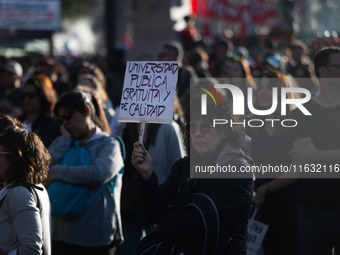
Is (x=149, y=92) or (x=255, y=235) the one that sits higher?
(x=149, y=92)

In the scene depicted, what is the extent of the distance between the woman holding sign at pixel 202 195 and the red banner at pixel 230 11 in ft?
64.4

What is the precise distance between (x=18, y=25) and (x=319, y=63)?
65.5 feet

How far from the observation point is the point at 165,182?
308 cm

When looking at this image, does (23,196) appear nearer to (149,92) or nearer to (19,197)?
(19,197)

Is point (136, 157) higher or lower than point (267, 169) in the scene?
higher

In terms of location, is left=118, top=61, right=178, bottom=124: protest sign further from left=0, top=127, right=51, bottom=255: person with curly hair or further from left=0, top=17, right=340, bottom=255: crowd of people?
left=0, top=127, right=51, bottom=255: person with curly hair

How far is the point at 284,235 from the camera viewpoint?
14.4ft

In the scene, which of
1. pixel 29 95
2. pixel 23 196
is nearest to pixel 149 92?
pixel 23 196

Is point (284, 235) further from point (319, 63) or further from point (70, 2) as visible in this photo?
point (70, 2)

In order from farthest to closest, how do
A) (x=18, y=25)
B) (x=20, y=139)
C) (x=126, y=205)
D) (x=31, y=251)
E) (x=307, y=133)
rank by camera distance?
(x=18, y=25)
(x=126, y=205)
(x=307, y=133)
(x=20, y=139)
(x=31, y=251)

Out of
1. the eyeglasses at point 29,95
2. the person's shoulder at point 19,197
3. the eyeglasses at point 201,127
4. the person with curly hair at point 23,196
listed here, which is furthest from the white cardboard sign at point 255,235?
the eyeglasses at point 29,95

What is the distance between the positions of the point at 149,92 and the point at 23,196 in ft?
3.06

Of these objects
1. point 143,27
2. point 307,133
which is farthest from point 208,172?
point 143,27

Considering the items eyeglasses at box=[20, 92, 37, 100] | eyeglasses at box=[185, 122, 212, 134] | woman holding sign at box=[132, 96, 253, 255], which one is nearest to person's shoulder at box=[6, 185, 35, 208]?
woman holding sign at box=[132, 96, 253, 255]
